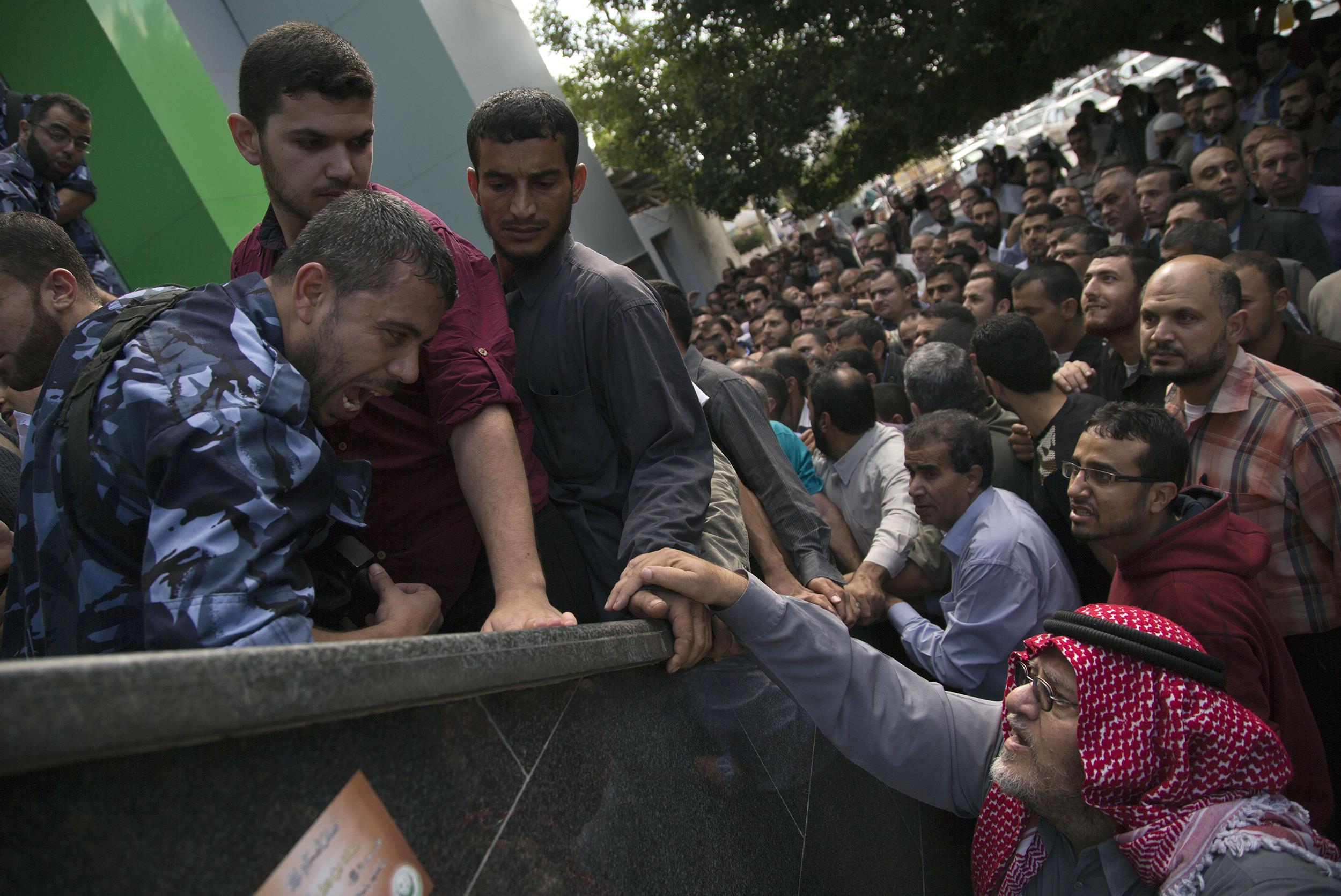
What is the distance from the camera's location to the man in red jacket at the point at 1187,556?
260 centimetres

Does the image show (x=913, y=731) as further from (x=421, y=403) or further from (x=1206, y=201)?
(x=1206, y=201)

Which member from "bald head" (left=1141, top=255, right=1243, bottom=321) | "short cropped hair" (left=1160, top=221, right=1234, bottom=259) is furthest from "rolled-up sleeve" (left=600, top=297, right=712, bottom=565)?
"short cropped hair" (left=1160, top=221, right=1234, bottom=259)

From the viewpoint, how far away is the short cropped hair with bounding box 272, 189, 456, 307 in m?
1.71

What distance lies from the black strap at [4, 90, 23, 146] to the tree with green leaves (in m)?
9.84

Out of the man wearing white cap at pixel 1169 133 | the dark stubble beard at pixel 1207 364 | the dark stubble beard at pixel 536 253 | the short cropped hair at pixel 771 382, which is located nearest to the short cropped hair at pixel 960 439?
the dark stubble beard at pixel 1207 364

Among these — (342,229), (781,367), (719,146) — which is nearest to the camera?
(342,229)

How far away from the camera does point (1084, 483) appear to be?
3076 mm

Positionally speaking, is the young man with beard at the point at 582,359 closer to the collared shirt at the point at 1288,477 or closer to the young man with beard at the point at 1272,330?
the collared shirt at the point at 1288,477

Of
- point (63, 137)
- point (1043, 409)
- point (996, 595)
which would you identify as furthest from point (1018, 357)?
point (63, 137)

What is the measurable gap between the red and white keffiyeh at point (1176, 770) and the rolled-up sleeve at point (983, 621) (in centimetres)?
100

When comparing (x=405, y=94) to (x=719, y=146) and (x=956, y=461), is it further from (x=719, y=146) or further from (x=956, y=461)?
(x=956, y=461)

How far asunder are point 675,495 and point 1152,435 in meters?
1.79

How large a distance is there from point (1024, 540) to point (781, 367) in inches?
122

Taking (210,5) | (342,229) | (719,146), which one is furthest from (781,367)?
(719,146)
